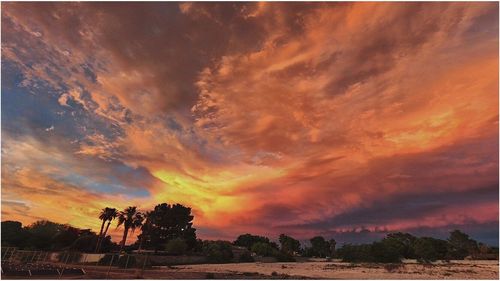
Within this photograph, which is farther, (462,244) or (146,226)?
(462,244)

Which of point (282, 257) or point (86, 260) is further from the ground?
point (282, 257)

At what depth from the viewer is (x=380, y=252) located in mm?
97312

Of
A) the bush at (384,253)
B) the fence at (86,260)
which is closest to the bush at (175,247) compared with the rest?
the fence at (86,260)

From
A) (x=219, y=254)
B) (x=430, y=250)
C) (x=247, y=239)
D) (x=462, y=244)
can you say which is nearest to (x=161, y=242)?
(x=219, y=254)

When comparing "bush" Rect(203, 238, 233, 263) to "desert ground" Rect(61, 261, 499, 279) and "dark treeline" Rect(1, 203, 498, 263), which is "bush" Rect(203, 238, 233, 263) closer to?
"dark treeline" Rect(1, 203, 498, 263)

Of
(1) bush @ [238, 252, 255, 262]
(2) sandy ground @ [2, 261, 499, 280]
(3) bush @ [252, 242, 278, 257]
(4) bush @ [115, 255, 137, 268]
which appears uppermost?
(3) bush @ [252, 242, 278, 257]

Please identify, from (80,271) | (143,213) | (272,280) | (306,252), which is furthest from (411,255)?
(80,271)

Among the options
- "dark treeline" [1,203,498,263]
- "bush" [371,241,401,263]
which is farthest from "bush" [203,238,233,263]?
"bush" [371,241,401,263]

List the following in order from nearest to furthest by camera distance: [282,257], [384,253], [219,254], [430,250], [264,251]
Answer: [219,254] < [384,253] < [282,257] < [264,251] < [430,250]

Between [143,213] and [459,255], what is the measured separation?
129 metres

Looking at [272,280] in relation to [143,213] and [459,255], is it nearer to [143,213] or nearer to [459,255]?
[143,213]

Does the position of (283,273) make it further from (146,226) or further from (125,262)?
(146,226)

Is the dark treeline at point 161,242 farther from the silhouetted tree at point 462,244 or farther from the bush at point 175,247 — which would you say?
the silhouetted tree at point 462,244

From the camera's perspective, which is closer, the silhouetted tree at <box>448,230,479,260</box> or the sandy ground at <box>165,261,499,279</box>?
the sandy ground at <box>165,261,499,279</box>
